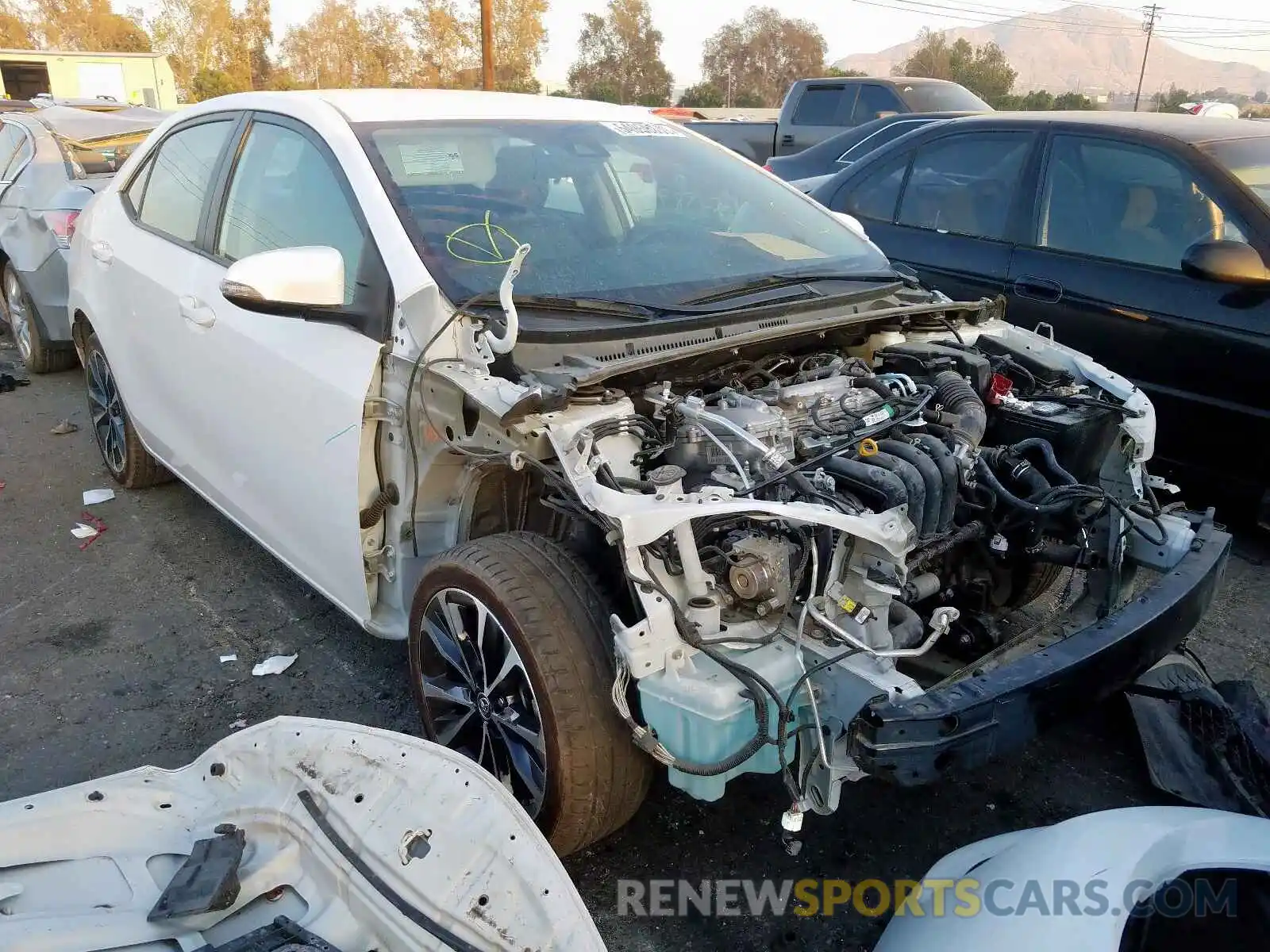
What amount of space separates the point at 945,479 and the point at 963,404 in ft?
1.46

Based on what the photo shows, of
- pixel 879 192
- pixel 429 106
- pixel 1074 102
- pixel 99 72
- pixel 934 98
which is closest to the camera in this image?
pixel 429 106

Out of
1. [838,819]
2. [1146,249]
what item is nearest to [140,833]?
[838,819]

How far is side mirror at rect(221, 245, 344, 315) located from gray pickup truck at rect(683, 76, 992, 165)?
8.68m

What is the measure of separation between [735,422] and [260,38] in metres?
55.3

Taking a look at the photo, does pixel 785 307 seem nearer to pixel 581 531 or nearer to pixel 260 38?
pixel 581 531

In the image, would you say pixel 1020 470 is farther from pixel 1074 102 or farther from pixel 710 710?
pixel 1074 102

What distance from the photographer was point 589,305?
275 centimetres

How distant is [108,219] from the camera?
172 inches

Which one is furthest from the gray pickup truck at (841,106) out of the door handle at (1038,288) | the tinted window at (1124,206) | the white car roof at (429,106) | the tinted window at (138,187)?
the tinted window at (138,187)

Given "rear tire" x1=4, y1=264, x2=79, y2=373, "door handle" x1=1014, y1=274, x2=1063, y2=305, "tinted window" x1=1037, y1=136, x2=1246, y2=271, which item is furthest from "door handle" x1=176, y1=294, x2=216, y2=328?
"rear tire" x1=4, y1=264, x2=79, y2=373

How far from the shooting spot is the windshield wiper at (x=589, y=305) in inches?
106

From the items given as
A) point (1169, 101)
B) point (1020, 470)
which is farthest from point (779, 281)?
point (1169, 101)

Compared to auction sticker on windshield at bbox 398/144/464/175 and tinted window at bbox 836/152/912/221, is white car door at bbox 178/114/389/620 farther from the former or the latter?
tinted window at bbox 836/152/912/221

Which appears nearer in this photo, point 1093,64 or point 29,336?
point 29,336
